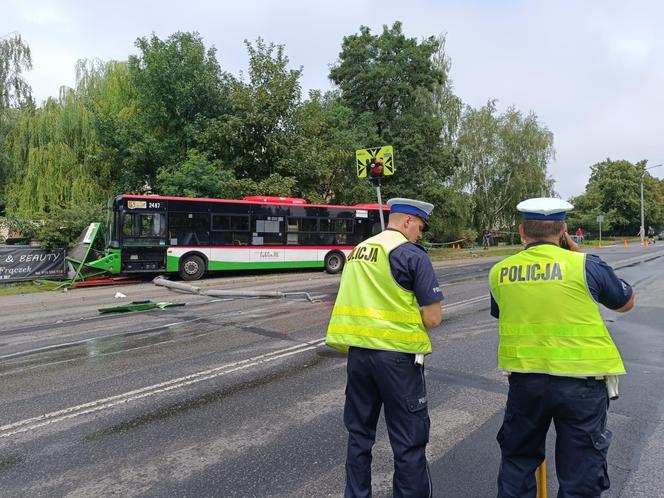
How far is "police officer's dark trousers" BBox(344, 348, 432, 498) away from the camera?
8.41 ft

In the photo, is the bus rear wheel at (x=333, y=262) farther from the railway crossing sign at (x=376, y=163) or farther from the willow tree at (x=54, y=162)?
the willow tree at (x=54, y=162)

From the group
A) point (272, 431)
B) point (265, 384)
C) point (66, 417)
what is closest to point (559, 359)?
point (272, 431)

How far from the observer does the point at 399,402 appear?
2.59m

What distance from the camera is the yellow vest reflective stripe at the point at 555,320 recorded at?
7.75ft

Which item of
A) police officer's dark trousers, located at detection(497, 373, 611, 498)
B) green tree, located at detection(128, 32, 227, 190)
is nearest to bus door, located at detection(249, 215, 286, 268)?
green tree, located at detection(128, 32, 227, 190)

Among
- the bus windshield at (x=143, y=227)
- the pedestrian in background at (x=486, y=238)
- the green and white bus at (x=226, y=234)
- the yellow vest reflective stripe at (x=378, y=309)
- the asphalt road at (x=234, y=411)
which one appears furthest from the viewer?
the pedestrian in background at (x=486, y=238)

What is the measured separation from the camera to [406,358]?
2.62 meters

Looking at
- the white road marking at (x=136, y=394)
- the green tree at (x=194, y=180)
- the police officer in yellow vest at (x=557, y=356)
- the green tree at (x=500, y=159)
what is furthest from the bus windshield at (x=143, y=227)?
the green tree at (x=500, y=159)

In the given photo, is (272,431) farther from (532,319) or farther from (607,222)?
(607,222)

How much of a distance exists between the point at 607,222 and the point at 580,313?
206 ft

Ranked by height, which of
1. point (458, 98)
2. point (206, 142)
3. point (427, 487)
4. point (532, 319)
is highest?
point (458, 98)

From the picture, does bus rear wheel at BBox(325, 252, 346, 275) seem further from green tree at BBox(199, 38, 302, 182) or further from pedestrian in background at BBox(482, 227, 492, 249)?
pedestrian in background at BBox(482, 227, 492, 249)

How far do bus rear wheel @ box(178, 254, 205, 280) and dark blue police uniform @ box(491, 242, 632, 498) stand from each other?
15721 millimetres

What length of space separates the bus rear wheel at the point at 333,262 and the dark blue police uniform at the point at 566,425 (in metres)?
17.8
